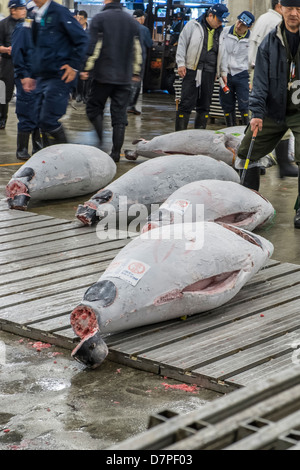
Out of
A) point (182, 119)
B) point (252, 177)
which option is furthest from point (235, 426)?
point (182, 119)

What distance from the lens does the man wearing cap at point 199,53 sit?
11.2 metres

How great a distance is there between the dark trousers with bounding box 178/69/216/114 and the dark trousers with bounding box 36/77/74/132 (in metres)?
3.16

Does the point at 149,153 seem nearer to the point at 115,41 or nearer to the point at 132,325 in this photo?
the point at 115,41

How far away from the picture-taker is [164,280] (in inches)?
169

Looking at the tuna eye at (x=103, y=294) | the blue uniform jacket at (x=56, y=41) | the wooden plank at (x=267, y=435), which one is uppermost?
the blue uniform jacket at (x=56, y=41)

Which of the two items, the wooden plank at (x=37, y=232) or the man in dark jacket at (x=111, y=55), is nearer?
the wooden plank at (x=37, y=232)

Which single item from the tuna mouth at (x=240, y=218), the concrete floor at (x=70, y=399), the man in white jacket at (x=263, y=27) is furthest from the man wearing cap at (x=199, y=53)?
the concrete floor at (x=70, y=399)

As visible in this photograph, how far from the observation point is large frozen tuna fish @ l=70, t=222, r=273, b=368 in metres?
4.00

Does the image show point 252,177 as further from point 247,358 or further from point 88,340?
point 88,340

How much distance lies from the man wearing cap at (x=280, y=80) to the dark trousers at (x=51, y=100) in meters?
2.33

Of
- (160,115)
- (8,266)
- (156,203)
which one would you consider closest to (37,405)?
(8,266)

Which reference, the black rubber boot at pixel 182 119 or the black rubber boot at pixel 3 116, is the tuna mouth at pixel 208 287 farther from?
the black rubber boot at pixel 3 116

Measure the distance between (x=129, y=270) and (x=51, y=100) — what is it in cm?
437

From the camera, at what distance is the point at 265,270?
17.7 ft
